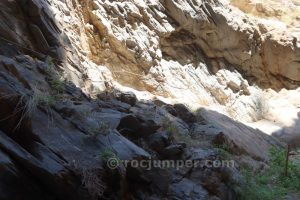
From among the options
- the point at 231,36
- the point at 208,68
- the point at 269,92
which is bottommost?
the point at 269,92

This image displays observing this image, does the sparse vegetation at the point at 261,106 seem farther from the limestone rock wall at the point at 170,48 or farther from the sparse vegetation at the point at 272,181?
the sparse vegetation at the point at 272,181

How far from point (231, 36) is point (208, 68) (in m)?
1.57

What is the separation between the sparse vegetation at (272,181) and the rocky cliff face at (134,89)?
0.30 metres

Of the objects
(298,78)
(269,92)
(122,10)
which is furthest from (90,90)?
(298,78)

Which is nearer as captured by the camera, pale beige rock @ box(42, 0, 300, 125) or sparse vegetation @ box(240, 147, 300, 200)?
sparse vegetation @ box(240, 147, 300, 200)

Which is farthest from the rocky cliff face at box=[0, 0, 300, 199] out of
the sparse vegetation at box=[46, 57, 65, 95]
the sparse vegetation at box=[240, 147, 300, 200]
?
the sparse vegetation at box=[240, 147, 300, 200]

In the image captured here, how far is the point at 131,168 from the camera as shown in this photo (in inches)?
201

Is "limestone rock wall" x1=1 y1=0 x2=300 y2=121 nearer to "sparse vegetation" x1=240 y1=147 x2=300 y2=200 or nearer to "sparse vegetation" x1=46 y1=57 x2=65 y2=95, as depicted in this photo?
"sparse vegetation" x1=46 y1=57 x2=65 y2=95

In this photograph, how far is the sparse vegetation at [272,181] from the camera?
20.9ft

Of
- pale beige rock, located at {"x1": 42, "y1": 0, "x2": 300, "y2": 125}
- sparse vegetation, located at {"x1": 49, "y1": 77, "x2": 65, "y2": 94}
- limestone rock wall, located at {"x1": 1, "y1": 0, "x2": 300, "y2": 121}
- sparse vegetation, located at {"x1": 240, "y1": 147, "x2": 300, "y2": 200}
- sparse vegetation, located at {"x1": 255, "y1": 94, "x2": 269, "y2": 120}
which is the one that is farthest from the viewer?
sparse vegetation, located at {"x1": 255, "y1": 94, "x2": 269, "y2": 120}

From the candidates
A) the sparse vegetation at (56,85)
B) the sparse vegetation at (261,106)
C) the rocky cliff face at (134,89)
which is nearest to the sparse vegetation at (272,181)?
the rocky cliff face at (134,89)

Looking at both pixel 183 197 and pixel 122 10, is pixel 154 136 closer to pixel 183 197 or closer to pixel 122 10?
pixel 183 197

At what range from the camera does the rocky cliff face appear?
13.9 ft

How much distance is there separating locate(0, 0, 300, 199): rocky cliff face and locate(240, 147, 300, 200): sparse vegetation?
304 millimetres
